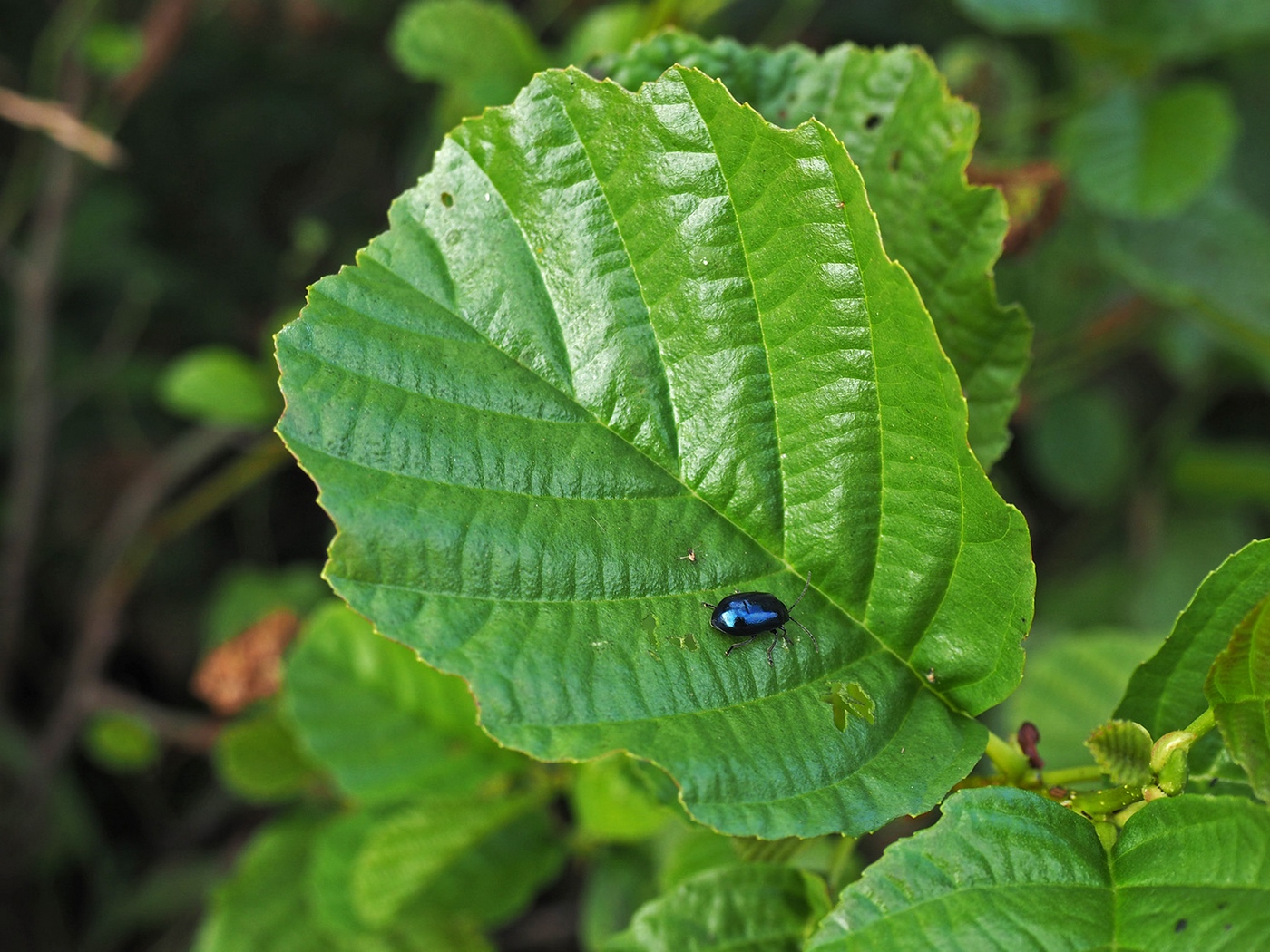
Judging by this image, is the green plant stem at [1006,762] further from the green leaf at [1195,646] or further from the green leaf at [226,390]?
the green leaf at [226,390]

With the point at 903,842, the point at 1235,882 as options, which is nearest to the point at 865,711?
the point at 903,842

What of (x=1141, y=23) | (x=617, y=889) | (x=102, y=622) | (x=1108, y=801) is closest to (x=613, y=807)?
(x=617, y=889)

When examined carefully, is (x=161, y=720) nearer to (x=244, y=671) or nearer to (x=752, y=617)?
(x=244, y=671)

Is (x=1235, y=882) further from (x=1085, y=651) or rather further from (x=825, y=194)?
(x=1085, y=651)

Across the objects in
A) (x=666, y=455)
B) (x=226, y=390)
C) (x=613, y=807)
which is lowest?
(x=613, y=807)

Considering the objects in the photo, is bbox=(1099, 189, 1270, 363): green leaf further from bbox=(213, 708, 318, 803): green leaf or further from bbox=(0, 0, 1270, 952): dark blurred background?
bbox=(213, 708, 318, 803): green leaf

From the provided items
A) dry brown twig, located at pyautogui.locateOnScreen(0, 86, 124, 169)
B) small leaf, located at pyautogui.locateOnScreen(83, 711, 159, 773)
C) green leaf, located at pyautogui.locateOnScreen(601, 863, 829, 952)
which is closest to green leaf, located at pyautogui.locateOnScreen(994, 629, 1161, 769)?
green leaf, located at pyautogui.locateOnScreen(601, 863, 829, 952)
